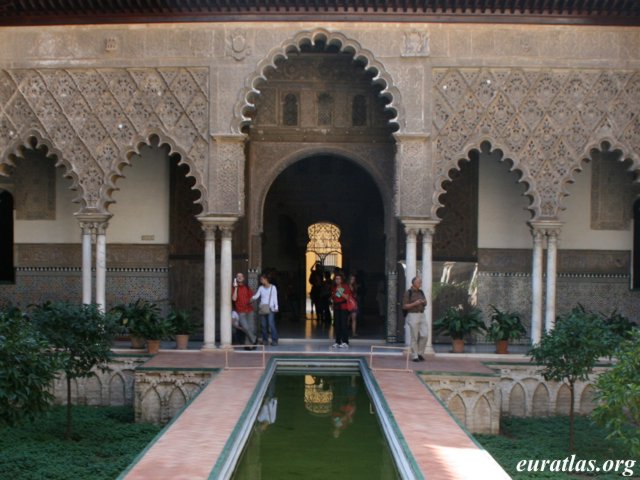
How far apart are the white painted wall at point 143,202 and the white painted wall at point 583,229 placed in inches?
261

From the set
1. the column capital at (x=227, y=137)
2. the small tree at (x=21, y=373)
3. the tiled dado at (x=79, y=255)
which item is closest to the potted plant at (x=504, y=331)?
the column capital at (x=227, y=137)

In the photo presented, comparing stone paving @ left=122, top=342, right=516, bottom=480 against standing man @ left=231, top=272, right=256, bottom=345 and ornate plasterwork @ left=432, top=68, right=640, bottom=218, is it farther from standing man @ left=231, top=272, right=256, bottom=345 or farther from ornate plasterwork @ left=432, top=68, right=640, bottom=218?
ornate plasterwork @ left=432, top=68, right=640, bottom=218

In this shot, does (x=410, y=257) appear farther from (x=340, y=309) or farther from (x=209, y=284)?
(x=209, y=284)

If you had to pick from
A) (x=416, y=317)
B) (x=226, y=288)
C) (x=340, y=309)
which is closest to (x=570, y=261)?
(x=416, y=317)

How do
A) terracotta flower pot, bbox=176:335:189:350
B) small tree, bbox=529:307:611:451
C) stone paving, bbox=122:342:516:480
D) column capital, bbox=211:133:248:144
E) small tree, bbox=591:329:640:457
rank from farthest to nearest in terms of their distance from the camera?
terracotta flower pot, bbox=176:335:189:350
column capital, bbox=211:133:248:144
small tree, bbox=529:307:611:451
small tree, bbox=591:329:640:457
stone paving, bbox=122:342:516:480

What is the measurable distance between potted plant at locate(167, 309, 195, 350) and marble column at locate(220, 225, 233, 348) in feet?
1.88

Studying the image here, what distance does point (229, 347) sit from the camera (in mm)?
13281

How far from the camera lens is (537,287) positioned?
13086mm

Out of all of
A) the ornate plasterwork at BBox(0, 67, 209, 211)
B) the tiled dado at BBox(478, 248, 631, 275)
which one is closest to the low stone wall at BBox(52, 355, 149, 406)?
the ornate plasterwork at BBox(0, 67, 209, 211)

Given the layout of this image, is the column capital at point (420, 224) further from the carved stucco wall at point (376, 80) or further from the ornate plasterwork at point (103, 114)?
the ornate plasterwork at point (103, 114)

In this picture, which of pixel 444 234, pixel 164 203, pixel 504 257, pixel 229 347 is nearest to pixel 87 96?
pixel 164 203

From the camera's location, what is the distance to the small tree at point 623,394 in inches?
314

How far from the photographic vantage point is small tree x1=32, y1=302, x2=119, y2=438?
10211 mm

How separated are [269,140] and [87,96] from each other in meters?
3.14
